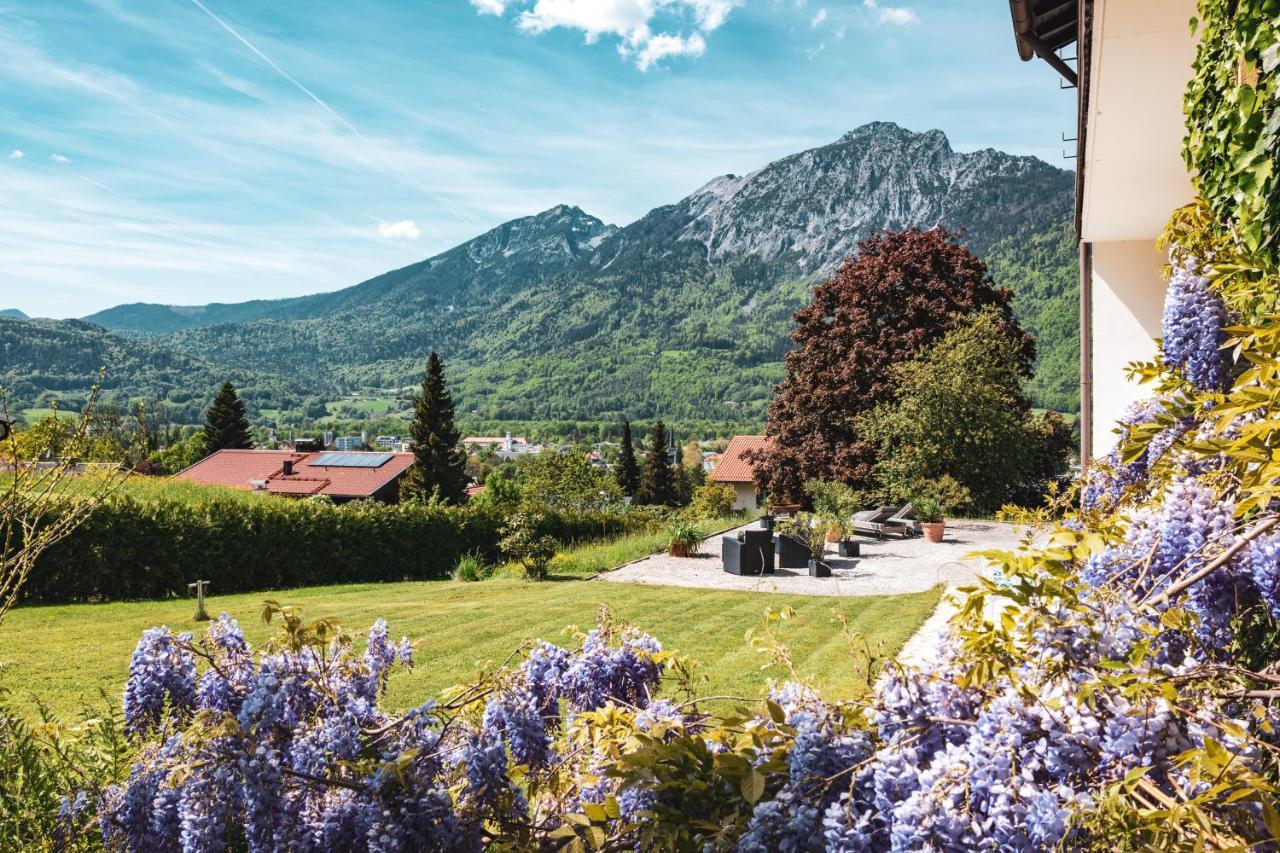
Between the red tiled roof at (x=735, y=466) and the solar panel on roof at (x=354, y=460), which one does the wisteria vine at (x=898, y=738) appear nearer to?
the red tiled roof at (x=735, y=466)

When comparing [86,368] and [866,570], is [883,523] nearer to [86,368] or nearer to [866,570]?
[866,570]

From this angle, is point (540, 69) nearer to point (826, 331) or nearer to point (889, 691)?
point (826, 331)

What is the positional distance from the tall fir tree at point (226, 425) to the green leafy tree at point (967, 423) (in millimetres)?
45874

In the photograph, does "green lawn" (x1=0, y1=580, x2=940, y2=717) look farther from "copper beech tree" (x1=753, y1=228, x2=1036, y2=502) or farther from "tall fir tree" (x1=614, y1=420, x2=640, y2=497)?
"tall fir tree" (x1=614, y1=420, x2=640, y2=497)

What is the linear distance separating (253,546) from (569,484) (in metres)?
19.2

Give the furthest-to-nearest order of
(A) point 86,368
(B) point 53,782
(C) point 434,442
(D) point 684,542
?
(A) point 86,368, (C) point 434,442, (D) point 684,542, (B) point 53,782

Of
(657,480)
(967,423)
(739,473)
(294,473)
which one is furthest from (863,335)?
(657,480)

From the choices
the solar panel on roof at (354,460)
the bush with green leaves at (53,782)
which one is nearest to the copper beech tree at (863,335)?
the bush with green leaves at (53,782)

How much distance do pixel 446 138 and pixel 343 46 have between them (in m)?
34.7

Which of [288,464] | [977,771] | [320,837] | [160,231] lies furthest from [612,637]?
[160,231]

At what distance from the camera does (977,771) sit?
3.84ft

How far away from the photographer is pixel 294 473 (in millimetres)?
43812

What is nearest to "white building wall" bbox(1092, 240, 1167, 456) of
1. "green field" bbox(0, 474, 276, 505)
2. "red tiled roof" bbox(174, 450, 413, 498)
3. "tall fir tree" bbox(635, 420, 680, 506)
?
"green field" bbox(0, 474, 276, 505)

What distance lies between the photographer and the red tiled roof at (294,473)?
4225cm
